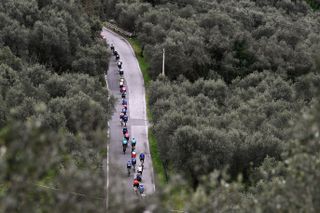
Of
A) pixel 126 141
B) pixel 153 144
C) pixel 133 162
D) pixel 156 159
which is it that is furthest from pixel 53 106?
pixel 153 144

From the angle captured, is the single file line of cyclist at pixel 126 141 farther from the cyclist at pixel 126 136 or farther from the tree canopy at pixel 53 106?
the tree canopy at pixel 53 106

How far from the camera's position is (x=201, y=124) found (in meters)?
35.2

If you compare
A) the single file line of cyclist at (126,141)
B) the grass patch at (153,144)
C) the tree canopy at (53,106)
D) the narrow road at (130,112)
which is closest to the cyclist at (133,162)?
the single file line of cyclist at (126,141)

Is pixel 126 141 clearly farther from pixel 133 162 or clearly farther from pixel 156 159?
pixel 133 162

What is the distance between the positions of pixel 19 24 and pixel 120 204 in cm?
3945

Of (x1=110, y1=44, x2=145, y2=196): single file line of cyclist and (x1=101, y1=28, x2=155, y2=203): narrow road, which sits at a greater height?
(x1=110, y1=44, x2=145, y2=196): single file line of cyclist

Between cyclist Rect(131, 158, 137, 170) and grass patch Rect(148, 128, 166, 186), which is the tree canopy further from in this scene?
grass patch Rect(148, 128, 166, 186)

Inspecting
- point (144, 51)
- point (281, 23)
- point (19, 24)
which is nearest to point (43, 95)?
point (19, 24)

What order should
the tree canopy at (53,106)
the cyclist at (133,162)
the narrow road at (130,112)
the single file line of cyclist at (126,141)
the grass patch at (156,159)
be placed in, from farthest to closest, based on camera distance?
the cyclist at (133,162), the narrow road at (130,112), the grass patch at (156,159), the single file line of cyclist at (126,141), the tree canopy at (53,106)

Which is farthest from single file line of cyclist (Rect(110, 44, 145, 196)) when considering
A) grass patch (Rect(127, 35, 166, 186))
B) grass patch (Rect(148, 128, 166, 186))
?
grass patch (Rect(148, 128, 166, 186))

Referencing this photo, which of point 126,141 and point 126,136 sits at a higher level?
point 126,141

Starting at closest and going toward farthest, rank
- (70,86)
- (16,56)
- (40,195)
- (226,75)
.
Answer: (40,195) → (70,86) → (16,56) → (226,75)

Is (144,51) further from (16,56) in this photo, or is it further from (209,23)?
(16,56)

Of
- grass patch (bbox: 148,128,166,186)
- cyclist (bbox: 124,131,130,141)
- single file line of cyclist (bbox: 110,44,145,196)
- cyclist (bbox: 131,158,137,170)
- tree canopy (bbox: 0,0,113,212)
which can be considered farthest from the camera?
cyclist (bbox: 124,131,130,141)
